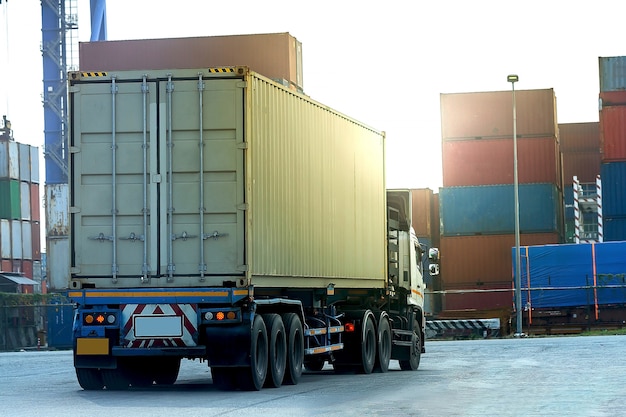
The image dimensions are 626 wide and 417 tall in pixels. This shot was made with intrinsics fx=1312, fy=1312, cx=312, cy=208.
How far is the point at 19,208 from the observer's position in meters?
70.6

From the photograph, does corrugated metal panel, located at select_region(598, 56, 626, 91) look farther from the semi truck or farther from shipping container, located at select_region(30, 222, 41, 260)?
the semi truck

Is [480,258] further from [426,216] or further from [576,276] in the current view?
[576,276]

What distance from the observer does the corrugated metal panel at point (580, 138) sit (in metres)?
75.8

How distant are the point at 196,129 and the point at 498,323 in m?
29.7

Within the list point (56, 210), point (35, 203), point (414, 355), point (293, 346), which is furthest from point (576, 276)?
point (35, 203)

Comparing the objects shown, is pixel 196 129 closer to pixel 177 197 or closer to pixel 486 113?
pixel 177 197

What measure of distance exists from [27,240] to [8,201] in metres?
2.78

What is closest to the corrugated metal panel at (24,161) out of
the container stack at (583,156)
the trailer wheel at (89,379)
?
the container stack at (583,156)

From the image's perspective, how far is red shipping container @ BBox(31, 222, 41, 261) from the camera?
72375 mm

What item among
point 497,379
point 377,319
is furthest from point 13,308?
point 497,379

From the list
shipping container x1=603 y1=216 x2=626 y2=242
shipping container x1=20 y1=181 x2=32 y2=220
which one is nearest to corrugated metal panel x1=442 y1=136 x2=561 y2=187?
shipping container x1=603 y1=216 x2=626 y2=242

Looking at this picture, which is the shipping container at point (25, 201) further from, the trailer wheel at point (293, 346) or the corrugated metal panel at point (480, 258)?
the trailer wheel at point (293, 346)

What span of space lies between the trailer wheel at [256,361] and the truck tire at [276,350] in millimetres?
252

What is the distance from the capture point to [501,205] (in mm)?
52969
